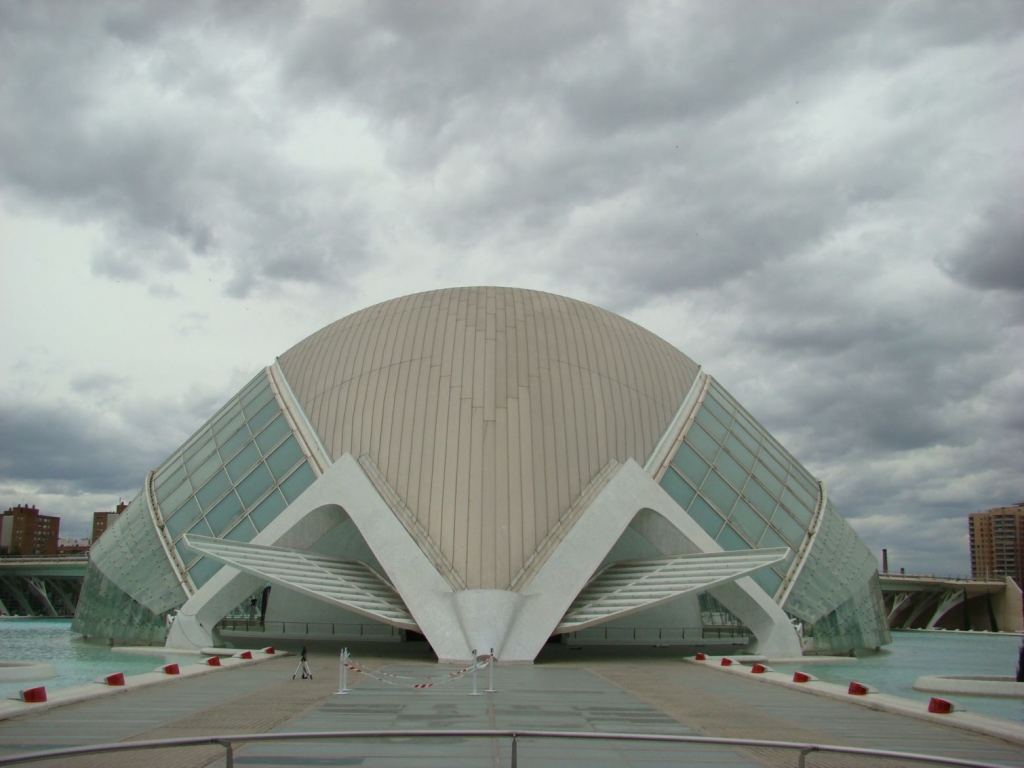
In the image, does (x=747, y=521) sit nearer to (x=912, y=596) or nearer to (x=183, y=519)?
(x=183, y=519)

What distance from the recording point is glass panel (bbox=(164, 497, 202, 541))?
103 feet

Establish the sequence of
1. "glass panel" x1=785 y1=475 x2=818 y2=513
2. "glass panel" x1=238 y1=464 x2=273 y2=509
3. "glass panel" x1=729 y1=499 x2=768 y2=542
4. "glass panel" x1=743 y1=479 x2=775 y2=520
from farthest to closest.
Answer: "glass panel" x1=785 y1=475 x2=818 y2=513, "glass panel" x1=743 y1=479 x2=775 y2=520, "glass panel" x1=238 y1=464 x2=273 y2=509, "glass panel" x1=729 y1=499 x2=768 y2=542

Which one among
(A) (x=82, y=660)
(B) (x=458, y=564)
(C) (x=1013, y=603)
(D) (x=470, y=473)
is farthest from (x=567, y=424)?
(C) (x=1013, y=603)

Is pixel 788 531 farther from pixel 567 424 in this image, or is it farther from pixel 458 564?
pixel 458 564

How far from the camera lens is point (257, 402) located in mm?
35406

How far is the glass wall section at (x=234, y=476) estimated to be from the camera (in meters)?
29.8

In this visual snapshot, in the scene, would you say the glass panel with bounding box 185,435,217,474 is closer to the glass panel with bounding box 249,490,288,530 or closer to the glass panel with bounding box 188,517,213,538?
the glass panel with bounding box 188,517,213,538

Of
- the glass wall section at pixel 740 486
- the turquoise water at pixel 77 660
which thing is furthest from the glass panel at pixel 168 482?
the glass wall section at pixel 740 486

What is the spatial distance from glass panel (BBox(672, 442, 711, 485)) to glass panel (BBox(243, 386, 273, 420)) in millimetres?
15399

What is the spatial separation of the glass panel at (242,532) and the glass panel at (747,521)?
51.3 ft

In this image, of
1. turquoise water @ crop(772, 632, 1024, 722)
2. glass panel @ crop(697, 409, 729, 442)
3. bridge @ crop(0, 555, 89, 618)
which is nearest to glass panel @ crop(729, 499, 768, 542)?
glass panel @ crop(697, 409, 729, 442)

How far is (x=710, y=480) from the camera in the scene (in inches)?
1230

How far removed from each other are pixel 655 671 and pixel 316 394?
16.7 m

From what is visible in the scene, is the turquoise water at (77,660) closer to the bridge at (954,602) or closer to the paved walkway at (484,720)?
the paved walkway at (484,720)
